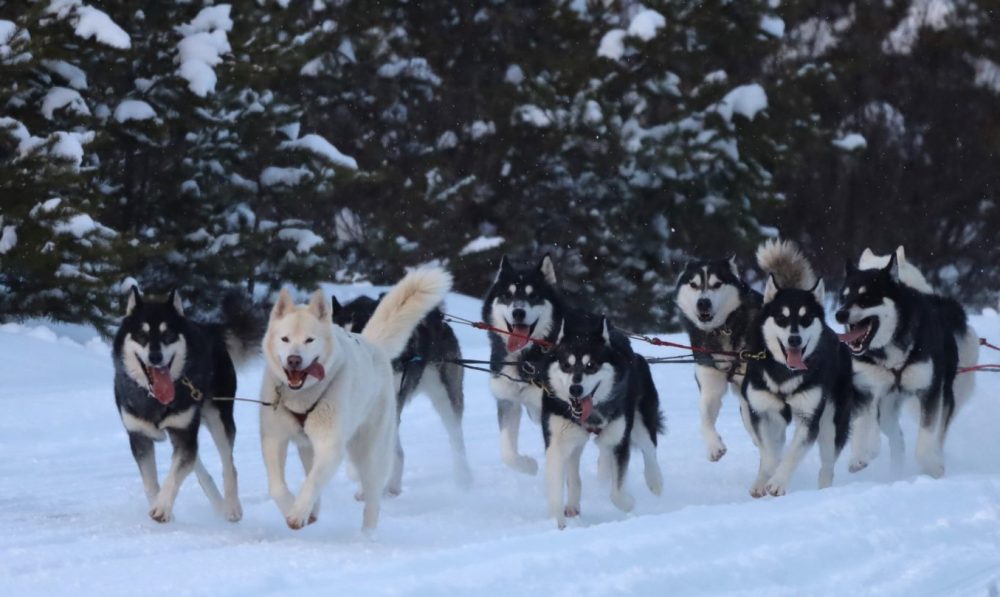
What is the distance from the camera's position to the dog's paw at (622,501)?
622 centimetres

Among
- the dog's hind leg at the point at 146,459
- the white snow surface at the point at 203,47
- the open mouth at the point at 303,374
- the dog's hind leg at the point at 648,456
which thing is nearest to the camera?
the open mouth at the point at 303,374

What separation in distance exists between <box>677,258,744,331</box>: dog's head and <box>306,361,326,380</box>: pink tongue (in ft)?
9.09

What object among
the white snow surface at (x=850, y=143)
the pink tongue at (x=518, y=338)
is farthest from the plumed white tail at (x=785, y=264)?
the white snow surface at (x=850, y=143)

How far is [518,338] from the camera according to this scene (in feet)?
22.9

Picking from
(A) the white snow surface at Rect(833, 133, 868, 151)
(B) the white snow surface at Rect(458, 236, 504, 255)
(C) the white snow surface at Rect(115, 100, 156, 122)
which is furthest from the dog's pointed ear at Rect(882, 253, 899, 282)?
(A) the white snow surface at Rect(833, 133, 868, 151)

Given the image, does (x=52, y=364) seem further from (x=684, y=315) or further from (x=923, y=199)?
(x=923, y=199)

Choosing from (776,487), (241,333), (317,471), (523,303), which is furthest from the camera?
(523,303)

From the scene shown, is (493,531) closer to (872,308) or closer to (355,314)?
(355,314)

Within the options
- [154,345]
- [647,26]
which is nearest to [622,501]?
[154,345]

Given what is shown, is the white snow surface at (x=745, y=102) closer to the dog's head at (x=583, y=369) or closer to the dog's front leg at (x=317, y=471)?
the dog's head at (x=583, y=369)

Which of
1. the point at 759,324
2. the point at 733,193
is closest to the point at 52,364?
the point at 759,324

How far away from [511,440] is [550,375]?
0.86 metres

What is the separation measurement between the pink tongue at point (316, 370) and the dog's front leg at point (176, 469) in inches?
24.2

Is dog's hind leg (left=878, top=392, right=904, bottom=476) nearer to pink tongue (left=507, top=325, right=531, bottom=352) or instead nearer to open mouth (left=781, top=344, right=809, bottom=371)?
open mouth (left=781, top=344, right=809, bottom=371)
